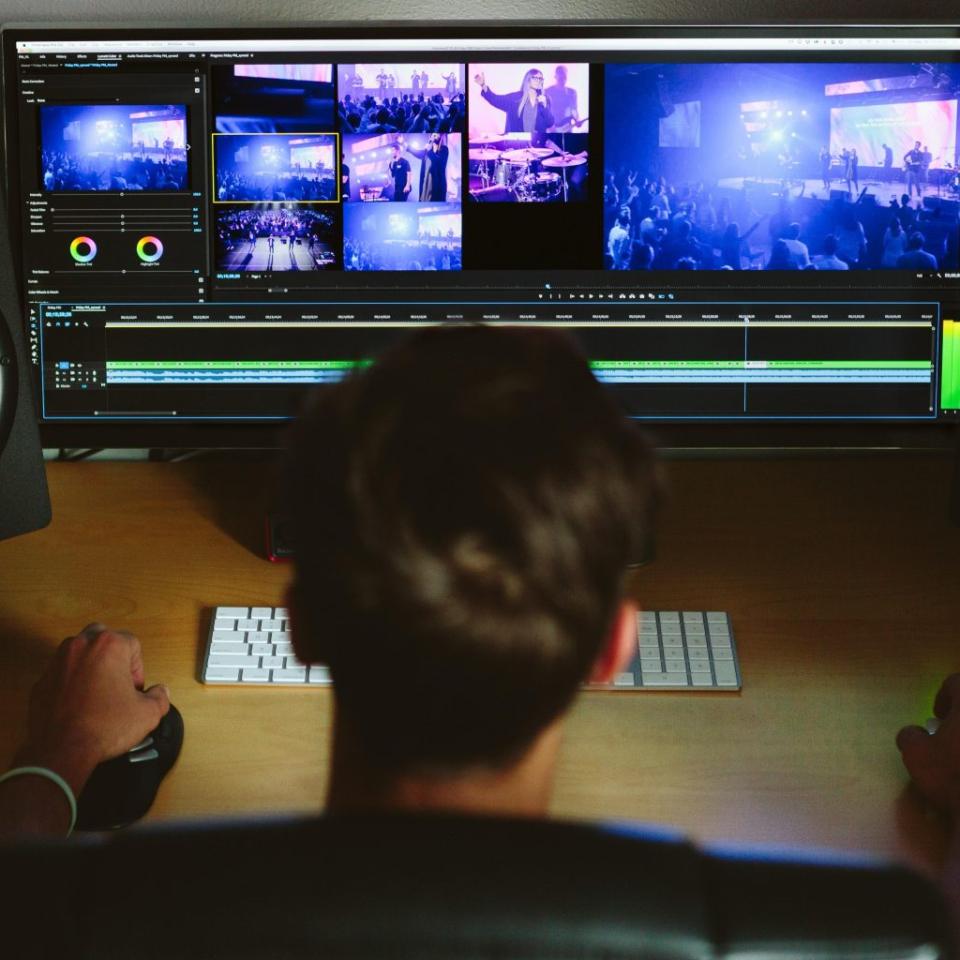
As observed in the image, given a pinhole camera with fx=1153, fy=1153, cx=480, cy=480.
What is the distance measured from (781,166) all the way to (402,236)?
35cm

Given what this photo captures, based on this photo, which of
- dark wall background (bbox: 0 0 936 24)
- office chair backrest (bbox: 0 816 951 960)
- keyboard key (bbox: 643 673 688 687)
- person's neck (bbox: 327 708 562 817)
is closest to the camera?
office chair backrest (bbox: 0 816 951 960)

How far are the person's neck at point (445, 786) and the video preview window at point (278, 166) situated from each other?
2.31 ft

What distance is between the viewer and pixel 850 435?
42.7 inches

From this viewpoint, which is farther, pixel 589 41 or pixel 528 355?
pixel 589 41

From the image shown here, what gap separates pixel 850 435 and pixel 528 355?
0.76 meters

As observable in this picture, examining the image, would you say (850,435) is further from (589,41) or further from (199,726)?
(199,726)

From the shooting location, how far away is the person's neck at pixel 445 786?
409mm

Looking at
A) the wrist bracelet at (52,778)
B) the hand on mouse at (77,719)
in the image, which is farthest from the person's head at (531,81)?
the wrist bracelet at (52,778)

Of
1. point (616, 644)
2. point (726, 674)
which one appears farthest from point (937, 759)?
point (616, 644)

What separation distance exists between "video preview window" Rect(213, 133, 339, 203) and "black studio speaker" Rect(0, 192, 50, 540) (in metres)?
0.21

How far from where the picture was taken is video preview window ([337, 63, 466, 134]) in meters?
1.03

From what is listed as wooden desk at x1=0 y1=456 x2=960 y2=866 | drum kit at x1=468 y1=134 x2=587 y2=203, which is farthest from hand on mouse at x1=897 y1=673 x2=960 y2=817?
drum kit at x1=468 y1=134 x2=587 y2=203

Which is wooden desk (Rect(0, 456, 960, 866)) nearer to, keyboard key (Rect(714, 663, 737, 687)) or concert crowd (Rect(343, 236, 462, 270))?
keyboard key (Rect(714, 663, 737, 687))

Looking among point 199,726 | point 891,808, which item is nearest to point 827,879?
point 891,808
